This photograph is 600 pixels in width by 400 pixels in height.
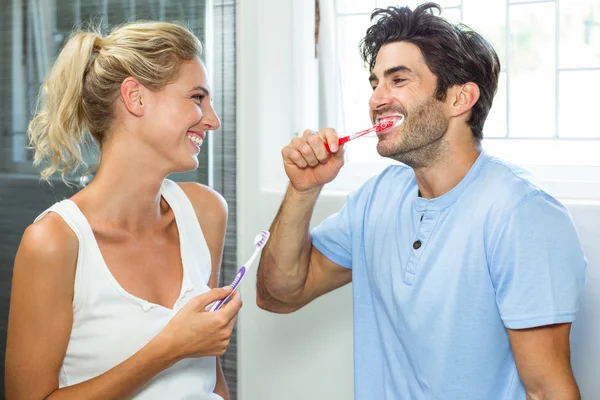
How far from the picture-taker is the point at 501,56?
2.04 metres

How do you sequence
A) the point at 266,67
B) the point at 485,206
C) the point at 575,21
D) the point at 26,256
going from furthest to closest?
the point at 266,67
the point at 575,21
the point at 485,206
the point at 26,256

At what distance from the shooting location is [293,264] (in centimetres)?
157

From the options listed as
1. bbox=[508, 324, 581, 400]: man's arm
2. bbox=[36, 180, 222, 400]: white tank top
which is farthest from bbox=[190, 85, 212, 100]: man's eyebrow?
bbox=[508, 324, 581, 400]: man's arm

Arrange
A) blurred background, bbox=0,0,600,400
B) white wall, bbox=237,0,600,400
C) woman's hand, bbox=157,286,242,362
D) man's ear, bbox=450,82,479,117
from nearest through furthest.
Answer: woman's hand, bbox=157,286,242,362, man's ear, bbox=450,82,479,117, blurred background, bbox=0,0,600,400, white wall, bbox=237,0,600,400

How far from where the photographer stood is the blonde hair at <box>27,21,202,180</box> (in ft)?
4.46

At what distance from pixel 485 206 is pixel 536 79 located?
818mm

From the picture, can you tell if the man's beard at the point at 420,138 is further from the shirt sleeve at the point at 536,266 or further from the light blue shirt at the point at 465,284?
the shirt sleeve at the point at 536,266

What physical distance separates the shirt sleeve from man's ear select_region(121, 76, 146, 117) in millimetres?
706

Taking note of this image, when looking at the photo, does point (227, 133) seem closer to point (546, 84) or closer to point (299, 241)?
point (299, 241)

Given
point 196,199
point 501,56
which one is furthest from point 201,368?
point 501,56

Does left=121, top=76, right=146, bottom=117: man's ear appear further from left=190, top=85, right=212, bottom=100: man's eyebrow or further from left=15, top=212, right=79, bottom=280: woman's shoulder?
left=15, top=212, right=79, bottom=280: woman's shoulder

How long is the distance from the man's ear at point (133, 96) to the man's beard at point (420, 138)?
477mm

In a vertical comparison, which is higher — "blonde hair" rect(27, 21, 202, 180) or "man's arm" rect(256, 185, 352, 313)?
"blonde hair" rect(27, 21, 202, 180)

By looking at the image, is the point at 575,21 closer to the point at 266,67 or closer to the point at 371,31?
the point at 371,31
